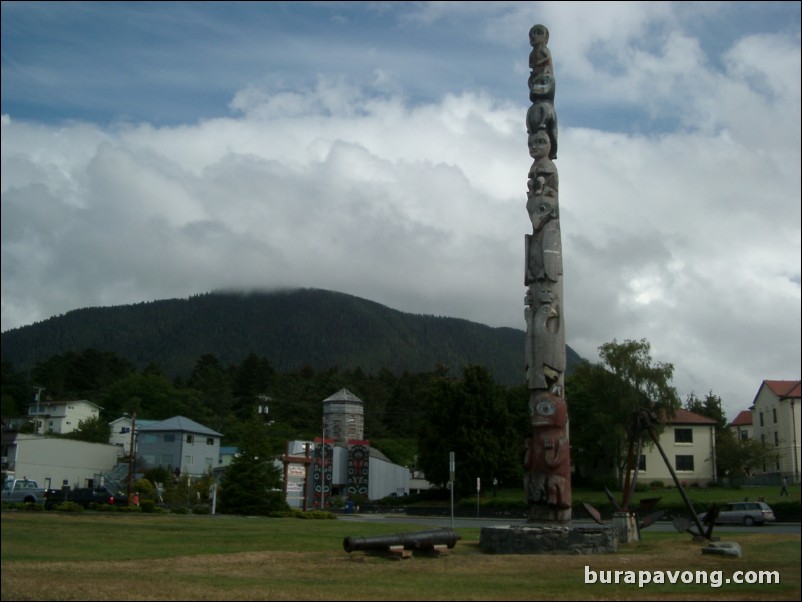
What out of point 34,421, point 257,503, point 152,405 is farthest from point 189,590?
point 152,405

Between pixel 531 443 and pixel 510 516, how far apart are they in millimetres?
28963

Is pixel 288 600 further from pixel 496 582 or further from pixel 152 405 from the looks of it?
pixel 152 405

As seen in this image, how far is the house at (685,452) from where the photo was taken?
235 feet

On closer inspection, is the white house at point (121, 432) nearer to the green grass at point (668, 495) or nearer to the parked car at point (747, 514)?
the green grass at point (668, 495)

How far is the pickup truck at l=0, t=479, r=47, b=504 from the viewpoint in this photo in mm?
42906

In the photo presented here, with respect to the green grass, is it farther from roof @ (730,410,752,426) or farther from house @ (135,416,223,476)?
house @ (135,416,223,476)

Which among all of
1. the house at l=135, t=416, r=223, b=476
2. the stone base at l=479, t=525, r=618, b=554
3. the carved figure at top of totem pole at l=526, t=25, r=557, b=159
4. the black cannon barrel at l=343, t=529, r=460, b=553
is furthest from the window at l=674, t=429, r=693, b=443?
the black cannon barrel at l=343, t=529, r=460, b=553

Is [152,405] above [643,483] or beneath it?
above

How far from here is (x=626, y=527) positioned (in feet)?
75.0

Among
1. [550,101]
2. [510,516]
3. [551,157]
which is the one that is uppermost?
[550,101]

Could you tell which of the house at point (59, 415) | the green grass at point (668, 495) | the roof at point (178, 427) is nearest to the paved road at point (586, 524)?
the green grass at point (668, 495)

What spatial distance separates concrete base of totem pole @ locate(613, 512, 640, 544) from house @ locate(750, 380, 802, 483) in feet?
45.9

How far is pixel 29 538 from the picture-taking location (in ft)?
Answer: 63.9

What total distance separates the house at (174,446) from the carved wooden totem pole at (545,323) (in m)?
60.9
